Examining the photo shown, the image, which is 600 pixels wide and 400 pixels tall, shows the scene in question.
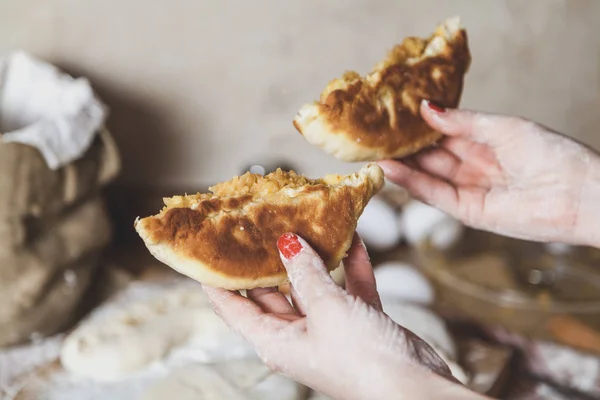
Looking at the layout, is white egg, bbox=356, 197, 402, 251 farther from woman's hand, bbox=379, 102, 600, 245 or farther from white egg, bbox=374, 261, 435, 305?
woman's hand, bbox=379, 102, 600, 245

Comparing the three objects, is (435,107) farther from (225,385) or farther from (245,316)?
(225,385)

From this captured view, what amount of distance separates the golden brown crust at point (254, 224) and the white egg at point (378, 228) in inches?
33.2

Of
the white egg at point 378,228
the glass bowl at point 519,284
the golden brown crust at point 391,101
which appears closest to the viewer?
the golden brown crust at point 391,101

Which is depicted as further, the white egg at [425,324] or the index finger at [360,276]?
the white egg at [425,324]

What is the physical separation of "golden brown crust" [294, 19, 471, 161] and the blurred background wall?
654 millimetres

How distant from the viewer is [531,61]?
1.86 m

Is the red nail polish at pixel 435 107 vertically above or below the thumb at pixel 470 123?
above

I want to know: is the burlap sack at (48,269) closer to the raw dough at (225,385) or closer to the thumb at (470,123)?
the raw dough at (225,385)

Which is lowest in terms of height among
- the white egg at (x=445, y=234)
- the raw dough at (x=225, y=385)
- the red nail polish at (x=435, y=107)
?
the raw dough at (x=225, y=385)

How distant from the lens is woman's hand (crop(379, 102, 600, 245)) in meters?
1.10

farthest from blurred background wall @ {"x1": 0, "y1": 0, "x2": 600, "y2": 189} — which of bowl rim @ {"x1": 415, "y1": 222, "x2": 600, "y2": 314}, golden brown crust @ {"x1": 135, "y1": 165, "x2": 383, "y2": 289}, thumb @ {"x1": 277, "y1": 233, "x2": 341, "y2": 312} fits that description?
thumb @ {"x1": 277, "y1": 233, "x2": 341, "y2": 312}

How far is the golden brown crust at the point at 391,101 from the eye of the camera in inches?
37.6

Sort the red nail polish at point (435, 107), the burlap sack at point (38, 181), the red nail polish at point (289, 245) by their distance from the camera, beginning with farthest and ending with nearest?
the burlap sack at point (38, 181) < the red nail polish at point (435, 107) < the red nail polish at point (289, 245)

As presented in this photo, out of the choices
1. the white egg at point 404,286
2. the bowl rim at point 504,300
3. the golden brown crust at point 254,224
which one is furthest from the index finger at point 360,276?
the bowl rim at point 504,300
